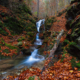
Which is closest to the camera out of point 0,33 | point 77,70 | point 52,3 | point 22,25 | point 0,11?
point 77,70

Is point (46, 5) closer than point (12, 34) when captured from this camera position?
No

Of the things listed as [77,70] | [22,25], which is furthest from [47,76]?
[22,25]

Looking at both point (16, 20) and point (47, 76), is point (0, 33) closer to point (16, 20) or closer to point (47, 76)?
point (16, 20)

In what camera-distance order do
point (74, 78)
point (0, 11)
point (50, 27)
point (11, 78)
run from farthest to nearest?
point (50, 27)
point (0, 11)
point (11, 78)
point (74, 78)

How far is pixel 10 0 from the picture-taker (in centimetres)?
1252

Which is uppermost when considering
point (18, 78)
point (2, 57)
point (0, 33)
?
point (0, 33)

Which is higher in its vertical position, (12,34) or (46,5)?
(46,5)

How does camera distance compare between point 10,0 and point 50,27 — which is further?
point 50,27

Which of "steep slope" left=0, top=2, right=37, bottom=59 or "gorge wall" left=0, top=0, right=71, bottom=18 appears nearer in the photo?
"steep slope" left=0, top=2, right=37, bottom=59

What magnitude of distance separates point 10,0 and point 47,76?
48.2 feet

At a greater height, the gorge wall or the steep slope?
the gorge wall

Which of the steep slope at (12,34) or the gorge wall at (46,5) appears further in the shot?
the gorge wall at (46,5)

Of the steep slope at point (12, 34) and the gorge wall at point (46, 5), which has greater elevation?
the gorge wall at point (46, 5)

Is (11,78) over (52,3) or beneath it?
beneath
